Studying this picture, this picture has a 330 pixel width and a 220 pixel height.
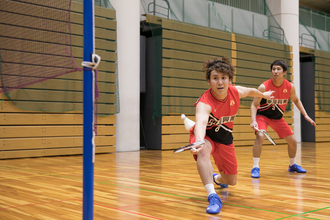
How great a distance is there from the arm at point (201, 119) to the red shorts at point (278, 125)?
2.20 meters

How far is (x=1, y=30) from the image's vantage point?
656cm

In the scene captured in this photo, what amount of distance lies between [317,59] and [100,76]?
30.1 ft

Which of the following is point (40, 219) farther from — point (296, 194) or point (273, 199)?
point (296, 194)

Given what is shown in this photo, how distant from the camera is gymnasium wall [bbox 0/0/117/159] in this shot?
7.42 meters

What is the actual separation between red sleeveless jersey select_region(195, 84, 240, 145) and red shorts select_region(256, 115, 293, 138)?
188cm

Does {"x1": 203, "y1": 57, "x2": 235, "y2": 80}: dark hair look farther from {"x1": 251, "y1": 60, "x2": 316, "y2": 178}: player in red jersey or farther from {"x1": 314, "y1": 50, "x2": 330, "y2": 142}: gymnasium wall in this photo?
{"x1": 314, "y1": 50, "x2": 330, "y2": 142}: gymnasium wall

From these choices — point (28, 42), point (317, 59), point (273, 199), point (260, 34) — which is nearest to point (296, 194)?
point (273, 199)

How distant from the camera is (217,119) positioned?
10.9 feet

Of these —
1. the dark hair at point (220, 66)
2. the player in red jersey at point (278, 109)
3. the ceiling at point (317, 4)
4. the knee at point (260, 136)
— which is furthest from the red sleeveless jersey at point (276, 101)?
the ceiling at point (317, 4)

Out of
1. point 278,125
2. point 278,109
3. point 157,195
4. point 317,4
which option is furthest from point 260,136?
point 317,4

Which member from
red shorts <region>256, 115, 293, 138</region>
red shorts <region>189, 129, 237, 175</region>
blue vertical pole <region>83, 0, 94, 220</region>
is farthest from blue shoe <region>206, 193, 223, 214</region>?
red shorts <region>256, 115, 293, 138</region>

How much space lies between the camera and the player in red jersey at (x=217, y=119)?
3.06 metres

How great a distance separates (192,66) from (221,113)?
23.9 feet

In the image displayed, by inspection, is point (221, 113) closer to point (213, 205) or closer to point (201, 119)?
point (201, 119)
